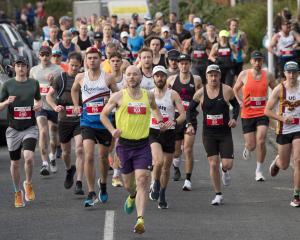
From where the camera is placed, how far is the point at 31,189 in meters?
14.8

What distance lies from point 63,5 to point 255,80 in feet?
149

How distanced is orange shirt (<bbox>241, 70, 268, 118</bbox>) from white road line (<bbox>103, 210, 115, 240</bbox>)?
12.2 ft

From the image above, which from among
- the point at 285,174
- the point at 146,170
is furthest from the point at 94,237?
the point at 285,174

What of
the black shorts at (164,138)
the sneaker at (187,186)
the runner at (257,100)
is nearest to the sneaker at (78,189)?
the black shorts at (164,138)

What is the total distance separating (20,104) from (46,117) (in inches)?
126

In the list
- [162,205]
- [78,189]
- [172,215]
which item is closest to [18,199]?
[78,189]

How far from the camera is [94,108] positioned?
47.4 feet

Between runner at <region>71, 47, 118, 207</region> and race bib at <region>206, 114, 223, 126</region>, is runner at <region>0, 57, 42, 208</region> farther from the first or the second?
race bib at <region>206, 114, 223, 126</region>

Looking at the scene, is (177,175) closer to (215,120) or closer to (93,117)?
(215,120)

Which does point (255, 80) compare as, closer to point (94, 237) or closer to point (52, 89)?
point (52, 89)

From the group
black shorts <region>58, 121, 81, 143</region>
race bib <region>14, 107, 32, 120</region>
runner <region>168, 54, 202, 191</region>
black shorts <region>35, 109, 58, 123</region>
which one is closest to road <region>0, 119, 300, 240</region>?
runner <region>168, 54, 202, 191</region>

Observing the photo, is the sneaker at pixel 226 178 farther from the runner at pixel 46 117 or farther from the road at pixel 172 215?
the runner at pixel 46 117

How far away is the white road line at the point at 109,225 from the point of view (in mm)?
12289

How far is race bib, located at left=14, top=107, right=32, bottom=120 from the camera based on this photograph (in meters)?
14.6
